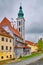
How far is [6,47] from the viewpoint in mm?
61250

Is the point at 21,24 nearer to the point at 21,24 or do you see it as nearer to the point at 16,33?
the point at 21,24

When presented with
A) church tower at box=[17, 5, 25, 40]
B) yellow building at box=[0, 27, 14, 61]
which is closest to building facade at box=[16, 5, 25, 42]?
church tower at box=[17, 5, 25, 40]

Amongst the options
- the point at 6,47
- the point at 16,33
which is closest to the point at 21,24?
the point at 16,33

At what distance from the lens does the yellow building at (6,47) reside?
5831 cm

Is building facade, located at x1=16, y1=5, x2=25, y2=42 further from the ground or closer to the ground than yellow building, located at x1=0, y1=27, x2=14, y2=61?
further from the ground

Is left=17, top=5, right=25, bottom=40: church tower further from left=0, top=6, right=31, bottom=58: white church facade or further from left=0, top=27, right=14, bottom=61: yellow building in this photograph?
left=0, top=27, right=14, bottom=61: yellow building

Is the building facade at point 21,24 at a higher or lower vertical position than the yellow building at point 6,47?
higher

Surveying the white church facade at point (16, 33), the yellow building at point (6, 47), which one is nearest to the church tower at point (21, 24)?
the white church facade at point (16, 33)

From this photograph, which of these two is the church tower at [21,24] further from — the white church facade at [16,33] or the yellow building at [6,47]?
the yellow building at [6,47]

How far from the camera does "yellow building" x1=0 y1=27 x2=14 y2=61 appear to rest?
5831cm

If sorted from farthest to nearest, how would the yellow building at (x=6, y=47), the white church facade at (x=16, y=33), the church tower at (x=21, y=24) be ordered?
the church tower at (x=21, y=24) < the white church facade at (x=16, y=33) < the yellow building at (x=6, y=47)

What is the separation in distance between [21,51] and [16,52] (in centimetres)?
381

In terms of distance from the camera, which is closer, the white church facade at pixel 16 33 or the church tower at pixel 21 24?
the white church facade at pixel 16 33

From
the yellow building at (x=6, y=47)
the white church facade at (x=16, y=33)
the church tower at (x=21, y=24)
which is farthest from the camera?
the church tower at (x=21, y=24)
